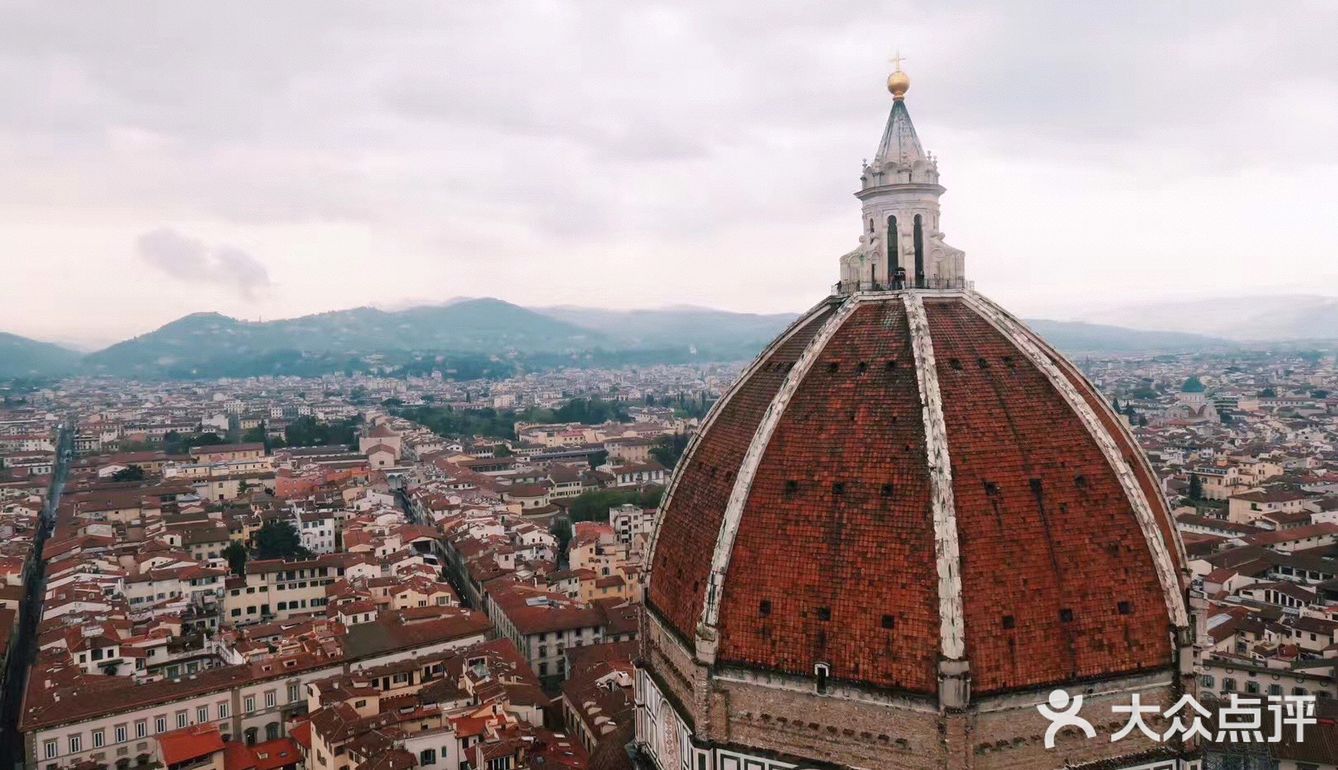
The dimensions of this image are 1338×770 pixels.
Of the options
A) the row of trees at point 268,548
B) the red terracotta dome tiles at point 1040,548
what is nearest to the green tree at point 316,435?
the row of trees at point 268,548

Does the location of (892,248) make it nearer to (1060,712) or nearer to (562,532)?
(1060,712)

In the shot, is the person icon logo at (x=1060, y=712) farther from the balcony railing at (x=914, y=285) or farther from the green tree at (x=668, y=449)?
the green tree at (x=668, y=449)

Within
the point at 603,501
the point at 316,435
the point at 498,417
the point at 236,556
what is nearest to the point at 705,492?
the point at 236,556

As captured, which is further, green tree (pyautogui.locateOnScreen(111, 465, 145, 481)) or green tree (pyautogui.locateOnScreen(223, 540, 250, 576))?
green tree (pyautogui.locateOnScreen(111, 465, 145, 481))

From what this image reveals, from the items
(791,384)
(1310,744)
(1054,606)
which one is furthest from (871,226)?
(1310,744)

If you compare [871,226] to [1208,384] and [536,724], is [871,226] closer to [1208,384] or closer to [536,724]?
[536,724]

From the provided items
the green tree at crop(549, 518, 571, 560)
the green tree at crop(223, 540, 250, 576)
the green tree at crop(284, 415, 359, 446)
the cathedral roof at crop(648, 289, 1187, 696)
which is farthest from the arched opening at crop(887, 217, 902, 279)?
the green tree at crop(284, 415, 359, 446)

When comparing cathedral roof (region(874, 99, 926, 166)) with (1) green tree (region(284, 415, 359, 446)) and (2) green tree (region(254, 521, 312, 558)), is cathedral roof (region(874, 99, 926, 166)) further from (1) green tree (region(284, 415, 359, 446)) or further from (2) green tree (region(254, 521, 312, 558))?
(1) green tree (region(284, 415, 359, 446))
